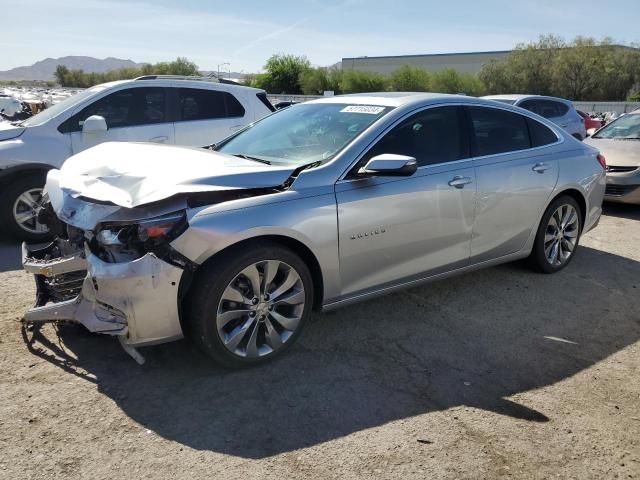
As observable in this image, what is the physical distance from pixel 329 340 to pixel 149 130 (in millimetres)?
4450

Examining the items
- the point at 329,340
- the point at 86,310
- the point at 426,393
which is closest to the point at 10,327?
the point at 86,310

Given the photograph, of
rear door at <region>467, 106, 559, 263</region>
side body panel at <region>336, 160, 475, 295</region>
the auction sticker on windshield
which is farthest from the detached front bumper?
rear door at <region>467, 106, 559, 263</region>

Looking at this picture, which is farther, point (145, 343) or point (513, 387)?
point (513, 387)

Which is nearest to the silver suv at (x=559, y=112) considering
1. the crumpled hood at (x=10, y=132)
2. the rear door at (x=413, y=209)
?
the rear door at (x=413, y=209)

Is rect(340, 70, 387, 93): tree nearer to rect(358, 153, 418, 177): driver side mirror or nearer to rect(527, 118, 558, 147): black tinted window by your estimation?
rect(527, 118, 558, 147): black tinted window

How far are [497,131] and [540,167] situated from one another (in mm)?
564

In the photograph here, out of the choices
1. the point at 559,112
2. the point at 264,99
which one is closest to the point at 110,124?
the point at 264,99

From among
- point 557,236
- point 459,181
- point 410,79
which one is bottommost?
point 557,236

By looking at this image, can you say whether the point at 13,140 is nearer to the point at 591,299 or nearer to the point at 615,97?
the point at 591,299

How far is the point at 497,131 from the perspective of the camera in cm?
465

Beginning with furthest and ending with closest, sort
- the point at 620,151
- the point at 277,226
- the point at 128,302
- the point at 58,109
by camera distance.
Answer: the point at 620,151 < the point at 58,109 < the point at 277,226 < the point at 128,302

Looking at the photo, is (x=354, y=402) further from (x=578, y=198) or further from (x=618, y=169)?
(x=618, y=169)

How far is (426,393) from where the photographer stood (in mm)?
3217

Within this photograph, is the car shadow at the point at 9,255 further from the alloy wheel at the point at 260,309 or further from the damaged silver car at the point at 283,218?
the alloy wheel at the point at 260,309
